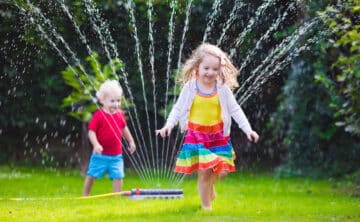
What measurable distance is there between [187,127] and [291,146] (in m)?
3.63

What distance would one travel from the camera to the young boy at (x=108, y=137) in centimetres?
635

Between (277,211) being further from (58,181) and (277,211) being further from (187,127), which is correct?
(58,181)

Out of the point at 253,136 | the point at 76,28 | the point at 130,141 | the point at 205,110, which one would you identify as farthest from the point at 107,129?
the point at 76,28

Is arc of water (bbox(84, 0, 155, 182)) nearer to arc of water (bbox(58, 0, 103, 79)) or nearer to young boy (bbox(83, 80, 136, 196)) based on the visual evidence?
arc of water (bbox(58, 0, 103, 79))

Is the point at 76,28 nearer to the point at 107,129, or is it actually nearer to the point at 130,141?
the point at 107,129

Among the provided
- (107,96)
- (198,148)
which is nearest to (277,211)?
(198,148)

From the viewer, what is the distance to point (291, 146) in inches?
334

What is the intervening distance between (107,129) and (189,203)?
1447 millimetres

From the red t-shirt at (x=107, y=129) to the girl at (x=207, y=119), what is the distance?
1.50m

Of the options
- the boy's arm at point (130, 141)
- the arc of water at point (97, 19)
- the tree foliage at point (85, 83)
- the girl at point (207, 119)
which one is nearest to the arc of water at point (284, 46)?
the tree foliage at point (85, 83)

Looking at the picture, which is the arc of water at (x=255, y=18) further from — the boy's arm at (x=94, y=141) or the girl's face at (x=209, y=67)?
the girl's face at (x=209, y=67)

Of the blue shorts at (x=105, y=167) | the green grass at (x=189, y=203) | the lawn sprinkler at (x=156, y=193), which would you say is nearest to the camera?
the green grass at (x=189, y=203)

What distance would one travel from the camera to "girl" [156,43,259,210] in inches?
193

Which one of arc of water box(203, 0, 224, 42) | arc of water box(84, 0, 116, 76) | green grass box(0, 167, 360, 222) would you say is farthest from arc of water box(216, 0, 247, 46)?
green grass box(0, 167, 360, 222)
